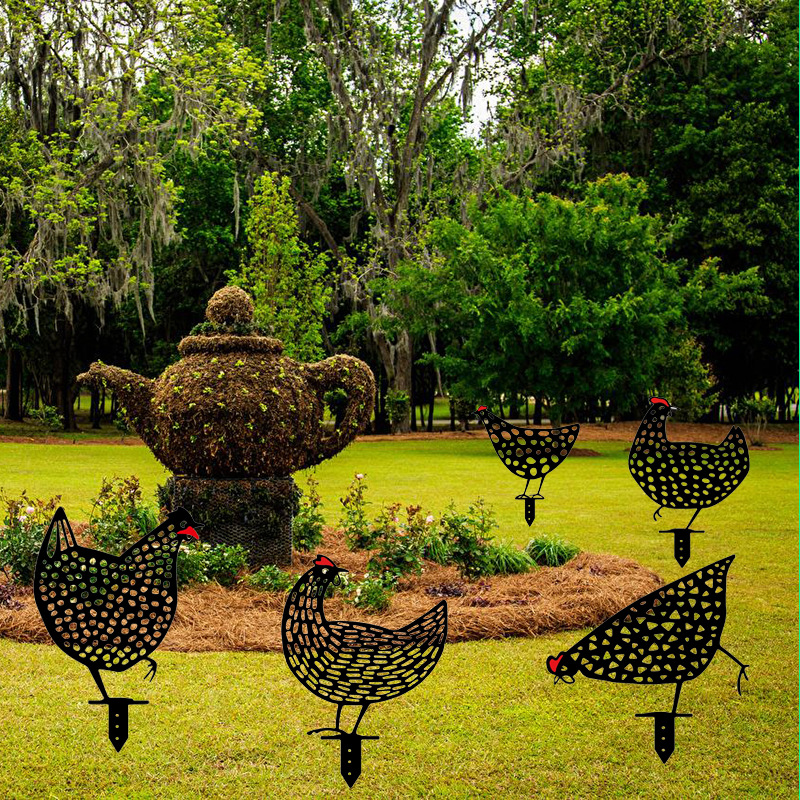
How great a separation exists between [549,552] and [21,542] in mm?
5276

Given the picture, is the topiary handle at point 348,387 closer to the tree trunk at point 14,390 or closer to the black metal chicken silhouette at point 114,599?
the black metal chicken silhouette at point 114,599

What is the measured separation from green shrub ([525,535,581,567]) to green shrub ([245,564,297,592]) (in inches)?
110

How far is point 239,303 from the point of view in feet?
29.8

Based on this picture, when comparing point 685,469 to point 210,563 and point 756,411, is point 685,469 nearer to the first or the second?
point 210,563

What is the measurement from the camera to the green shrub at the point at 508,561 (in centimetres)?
934

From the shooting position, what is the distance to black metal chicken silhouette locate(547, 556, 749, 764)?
1525 millimetres

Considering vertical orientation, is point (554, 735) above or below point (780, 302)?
below

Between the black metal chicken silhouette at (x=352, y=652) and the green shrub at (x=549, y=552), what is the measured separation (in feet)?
27.7

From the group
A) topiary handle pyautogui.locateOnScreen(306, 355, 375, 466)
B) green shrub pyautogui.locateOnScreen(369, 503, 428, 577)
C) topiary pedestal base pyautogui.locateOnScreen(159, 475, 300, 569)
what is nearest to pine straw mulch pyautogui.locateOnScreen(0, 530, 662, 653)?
green shrub pyautogui.locateOnScreen(369, 503, 428, 577)

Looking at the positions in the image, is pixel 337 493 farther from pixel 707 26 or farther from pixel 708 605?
pixel 707 26

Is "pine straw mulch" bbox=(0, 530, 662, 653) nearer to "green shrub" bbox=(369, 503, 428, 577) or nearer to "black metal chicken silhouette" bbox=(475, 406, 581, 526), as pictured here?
"green shrub" bbox=(369, 503, 428, 577)

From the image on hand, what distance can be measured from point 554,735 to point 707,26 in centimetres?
3043

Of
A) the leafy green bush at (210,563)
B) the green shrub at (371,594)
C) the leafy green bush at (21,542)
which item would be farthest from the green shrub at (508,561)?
the leafy green bush at (21,542)

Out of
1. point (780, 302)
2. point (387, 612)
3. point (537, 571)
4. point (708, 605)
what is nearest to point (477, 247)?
point (780, 302)
